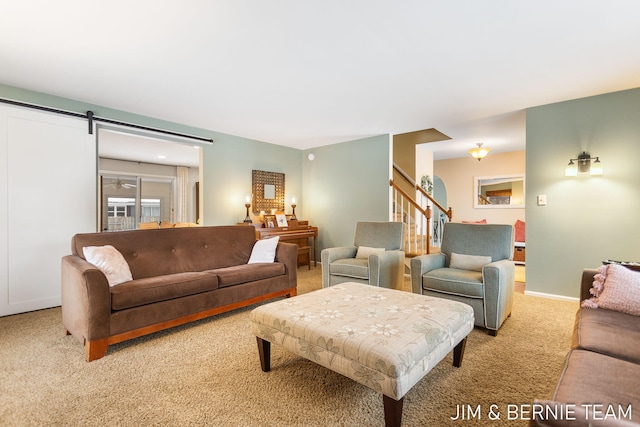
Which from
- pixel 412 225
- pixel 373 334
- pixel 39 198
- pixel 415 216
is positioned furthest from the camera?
pixel 415 216

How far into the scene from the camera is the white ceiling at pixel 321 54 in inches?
76.5

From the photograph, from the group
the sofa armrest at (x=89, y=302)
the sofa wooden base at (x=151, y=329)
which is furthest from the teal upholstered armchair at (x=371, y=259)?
the sofa armrest at (x=89, y=302)

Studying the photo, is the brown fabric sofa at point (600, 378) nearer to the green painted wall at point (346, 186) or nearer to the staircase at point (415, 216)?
the staircase at point (415, 216)

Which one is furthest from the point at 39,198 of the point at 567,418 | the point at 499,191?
the point at 499,191

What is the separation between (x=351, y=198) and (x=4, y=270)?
4.44 m

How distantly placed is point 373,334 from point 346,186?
3.97 m

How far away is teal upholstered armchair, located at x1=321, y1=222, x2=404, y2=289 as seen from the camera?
3355 mm

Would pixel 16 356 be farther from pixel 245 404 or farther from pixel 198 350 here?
pixel 245 404

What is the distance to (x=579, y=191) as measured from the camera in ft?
11.4

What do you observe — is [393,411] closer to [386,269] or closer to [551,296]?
[386,269]

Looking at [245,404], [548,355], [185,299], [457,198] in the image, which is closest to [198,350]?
[185,299]

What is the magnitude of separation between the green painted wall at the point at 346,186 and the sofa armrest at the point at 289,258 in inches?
76.5

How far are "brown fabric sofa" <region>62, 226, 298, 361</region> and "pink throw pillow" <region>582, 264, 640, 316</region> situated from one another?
8.62 ft

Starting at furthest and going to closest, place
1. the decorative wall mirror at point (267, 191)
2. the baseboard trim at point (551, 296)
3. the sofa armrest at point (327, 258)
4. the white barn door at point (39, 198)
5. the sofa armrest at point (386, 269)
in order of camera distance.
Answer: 1. the decorative wall mirror at point (267, 191)
2. the sofa armrest at point (327, 258)
3. the baseboard trim at point (551, 296)
4. the sofa armrest at point (386, 269)
5. the white barn door at point (39, 198)
